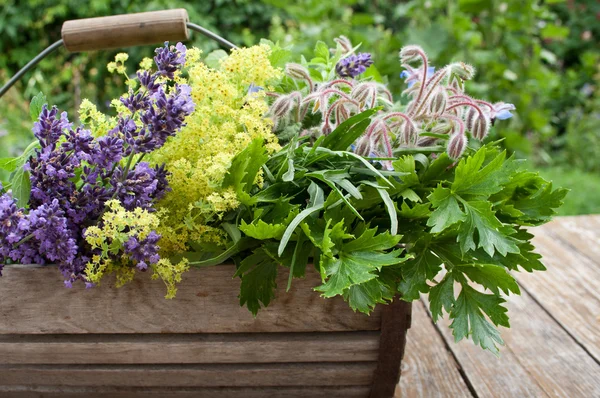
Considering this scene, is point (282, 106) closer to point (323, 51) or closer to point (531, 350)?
point (323, 51)

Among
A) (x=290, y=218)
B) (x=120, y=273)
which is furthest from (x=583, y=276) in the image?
(x=120, y=273)

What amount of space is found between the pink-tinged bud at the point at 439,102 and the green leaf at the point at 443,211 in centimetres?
16

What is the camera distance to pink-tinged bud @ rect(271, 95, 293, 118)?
834mm

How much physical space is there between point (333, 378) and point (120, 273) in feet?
0.99

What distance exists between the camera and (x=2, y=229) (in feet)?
2.18

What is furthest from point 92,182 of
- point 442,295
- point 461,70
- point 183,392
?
point 461,70

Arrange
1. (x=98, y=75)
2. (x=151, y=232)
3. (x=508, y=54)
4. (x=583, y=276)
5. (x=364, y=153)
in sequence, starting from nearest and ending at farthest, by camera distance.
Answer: (x=151, y=232) < (x=364, y=153) < (x=583, y=276) < (x=508, y=54) < (x=98, y=75)

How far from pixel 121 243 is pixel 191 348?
0.58ft

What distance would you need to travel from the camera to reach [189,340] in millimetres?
757

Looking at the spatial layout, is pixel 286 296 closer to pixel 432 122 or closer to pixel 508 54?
pixel 432 122

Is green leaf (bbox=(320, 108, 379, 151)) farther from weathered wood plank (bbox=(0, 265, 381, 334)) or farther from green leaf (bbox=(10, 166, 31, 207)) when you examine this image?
green leaf (bbox=(10, 166, 31, 207))

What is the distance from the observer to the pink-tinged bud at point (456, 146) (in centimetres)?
77

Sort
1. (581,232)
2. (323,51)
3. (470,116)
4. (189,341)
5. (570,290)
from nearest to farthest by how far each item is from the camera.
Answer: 1. (189,341)
2. (470,116)
3. (323,51)
4. (570,290)
5. (581,232)

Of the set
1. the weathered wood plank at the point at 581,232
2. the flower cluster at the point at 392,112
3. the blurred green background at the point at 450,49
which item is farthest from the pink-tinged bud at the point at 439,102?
the blurred green background at the point at 450,49
